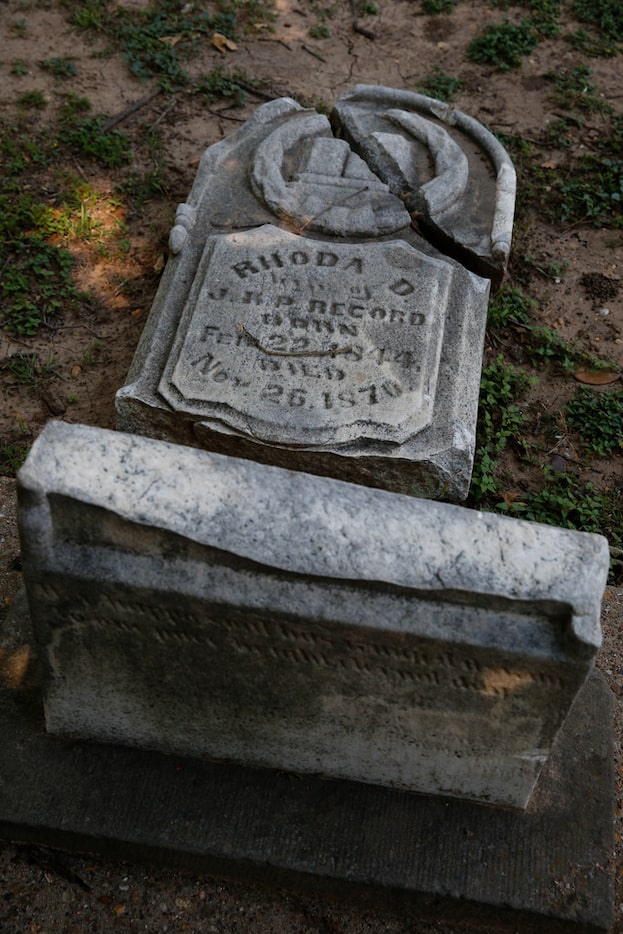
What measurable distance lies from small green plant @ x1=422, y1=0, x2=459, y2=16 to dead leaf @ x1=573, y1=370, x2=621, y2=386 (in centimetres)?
307

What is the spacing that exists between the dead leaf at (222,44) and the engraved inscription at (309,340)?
2381 mm

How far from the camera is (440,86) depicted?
17.0ft

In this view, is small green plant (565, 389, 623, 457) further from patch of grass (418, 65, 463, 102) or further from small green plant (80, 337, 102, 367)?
patch of grass (418, 65, 463, 102)

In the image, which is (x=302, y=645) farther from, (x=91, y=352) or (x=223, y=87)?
(x=223, y=87)

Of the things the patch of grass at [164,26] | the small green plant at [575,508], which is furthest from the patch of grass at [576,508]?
the patch of grass at [164,26]

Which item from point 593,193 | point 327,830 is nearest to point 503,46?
point 593,193

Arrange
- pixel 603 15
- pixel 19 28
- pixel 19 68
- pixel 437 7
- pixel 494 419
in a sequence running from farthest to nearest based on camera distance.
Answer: pixel 437 7 < pixel 603 15 < pixel 19 28 < pixel 19 68 < pixel 494 419

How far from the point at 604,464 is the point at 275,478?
202cm

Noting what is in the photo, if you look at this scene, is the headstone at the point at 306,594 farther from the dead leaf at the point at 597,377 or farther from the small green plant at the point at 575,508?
the dead leaf at the point at 597,377

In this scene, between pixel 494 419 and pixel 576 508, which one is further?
pixel 494 419

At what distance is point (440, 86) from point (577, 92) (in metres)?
0.79

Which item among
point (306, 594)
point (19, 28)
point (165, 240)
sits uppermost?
point (306, 594)

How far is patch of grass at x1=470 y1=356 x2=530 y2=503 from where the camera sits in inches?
136

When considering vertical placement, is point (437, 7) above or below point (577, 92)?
above
